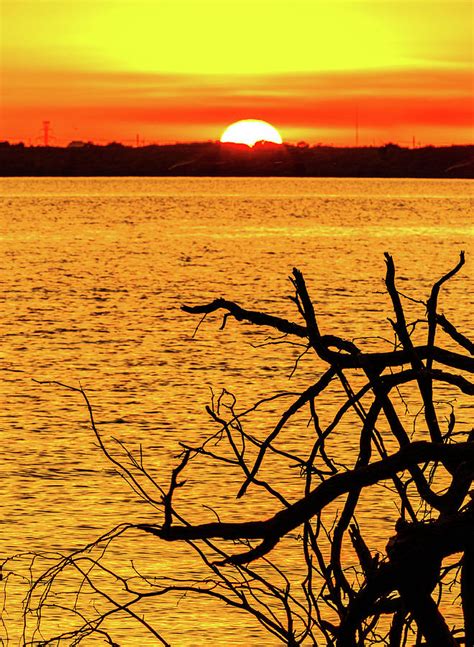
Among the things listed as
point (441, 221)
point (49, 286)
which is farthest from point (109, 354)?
point (441, 221)

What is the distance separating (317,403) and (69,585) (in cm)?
961

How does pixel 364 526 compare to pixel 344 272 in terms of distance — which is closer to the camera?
pixel 364 526

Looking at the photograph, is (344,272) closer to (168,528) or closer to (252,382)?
(252,382)

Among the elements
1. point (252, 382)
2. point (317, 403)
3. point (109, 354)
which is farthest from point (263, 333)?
point (317, 403)

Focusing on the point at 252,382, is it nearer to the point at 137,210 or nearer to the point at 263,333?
the point at 263,333

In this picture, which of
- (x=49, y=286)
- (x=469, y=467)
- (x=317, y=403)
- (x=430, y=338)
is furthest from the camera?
(x=49, y=286)

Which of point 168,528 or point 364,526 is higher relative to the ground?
point 168,528

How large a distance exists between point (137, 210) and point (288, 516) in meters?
151

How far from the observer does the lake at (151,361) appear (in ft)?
42.0

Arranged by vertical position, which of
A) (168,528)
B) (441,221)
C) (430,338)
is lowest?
(441,221)

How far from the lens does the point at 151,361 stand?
26906 millimetres

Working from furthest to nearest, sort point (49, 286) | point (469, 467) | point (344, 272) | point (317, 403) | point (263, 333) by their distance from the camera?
point (344, 272), point (49, 286), point (263, 333), point (317, 403), point (469, 467)

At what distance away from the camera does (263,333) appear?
30.8 metres

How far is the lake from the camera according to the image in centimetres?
1281
